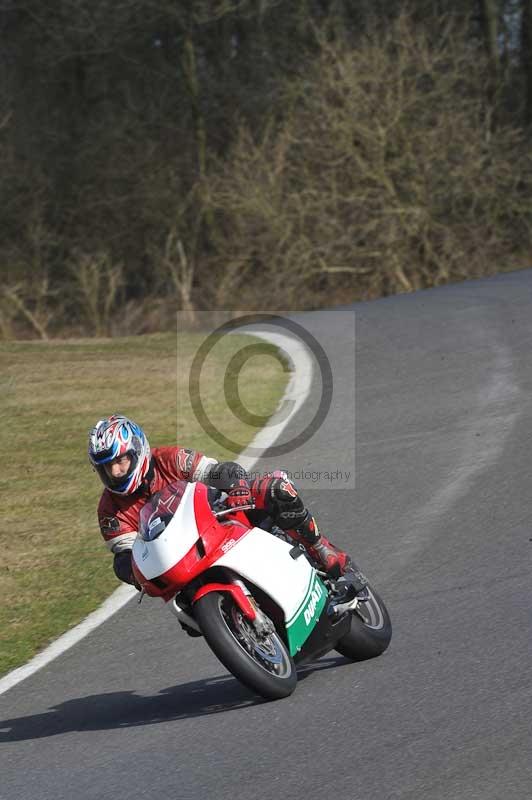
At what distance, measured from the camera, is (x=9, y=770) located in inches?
214

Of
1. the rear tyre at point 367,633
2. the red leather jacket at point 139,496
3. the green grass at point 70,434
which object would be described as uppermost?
the red leather jacket at point 139,496

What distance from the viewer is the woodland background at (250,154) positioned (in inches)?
1074

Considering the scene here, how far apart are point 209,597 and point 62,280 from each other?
30.0 meters

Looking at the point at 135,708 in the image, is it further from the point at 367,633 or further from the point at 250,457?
the point at 250,457

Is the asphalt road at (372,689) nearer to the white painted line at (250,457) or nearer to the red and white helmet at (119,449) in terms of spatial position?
the white painted line at (250,457)

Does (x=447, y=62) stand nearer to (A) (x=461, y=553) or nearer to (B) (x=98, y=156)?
(B) (x=98, y=156)

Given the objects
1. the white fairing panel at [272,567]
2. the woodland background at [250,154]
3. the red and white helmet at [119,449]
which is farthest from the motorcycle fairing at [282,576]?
the woodland background at [250,154]

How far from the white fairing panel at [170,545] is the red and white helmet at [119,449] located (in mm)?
431

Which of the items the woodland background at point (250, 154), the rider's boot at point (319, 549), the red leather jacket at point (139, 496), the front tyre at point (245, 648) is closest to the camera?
the front tyre at point (245, 648)

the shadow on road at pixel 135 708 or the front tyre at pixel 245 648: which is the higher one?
the front tyre at pixel 245 648

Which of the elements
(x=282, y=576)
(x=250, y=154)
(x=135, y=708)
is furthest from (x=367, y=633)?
(x=250, y=154)

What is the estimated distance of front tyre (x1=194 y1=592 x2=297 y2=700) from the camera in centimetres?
536

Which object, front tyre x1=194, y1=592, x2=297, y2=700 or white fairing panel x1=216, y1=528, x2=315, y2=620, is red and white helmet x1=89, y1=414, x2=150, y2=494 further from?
front tyre x1=194, y1=592, x2=297, y2=700

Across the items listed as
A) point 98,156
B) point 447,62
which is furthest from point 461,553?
point 98,156
